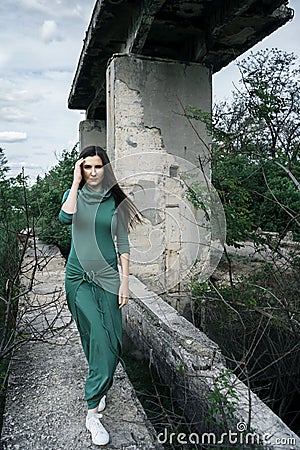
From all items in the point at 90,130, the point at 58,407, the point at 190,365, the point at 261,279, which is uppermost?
the point at 90,130

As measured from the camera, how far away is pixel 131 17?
5.04 m

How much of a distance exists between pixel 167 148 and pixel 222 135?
1.36m

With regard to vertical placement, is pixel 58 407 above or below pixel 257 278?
below

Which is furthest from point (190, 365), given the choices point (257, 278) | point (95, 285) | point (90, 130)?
point (90, 130)

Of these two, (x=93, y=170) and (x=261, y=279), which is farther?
(x=261, y=279)

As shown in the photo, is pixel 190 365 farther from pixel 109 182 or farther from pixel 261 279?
pixel 261 279

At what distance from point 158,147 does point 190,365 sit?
112 inches

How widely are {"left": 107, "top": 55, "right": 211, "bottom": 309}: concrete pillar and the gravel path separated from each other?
170 cm

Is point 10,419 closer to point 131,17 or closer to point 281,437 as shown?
point 281,437

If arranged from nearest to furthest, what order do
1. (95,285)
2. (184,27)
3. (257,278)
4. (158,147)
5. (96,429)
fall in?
1. (96,429)
2. (95,285)
3. (257,278)
4. (184,27)
5. (158,147)

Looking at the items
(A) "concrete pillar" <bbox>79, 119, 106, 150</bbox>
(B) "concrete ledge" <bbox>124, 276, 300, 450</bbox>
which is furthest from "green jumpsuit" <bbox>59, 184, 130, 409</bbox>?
(A) "concrete pillar" <bbox>79, 119, 106, 150</bbox>

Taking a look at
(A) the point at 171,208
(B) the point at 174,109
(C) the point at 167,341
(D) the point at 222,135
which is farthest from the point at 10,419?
(B) the point at 174,109

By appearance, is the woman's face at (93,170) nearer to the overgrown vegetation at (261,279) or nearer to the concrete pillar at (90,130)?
the overgrown vegetation at (261,279)

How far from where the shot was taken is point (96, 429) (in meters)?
2.59
